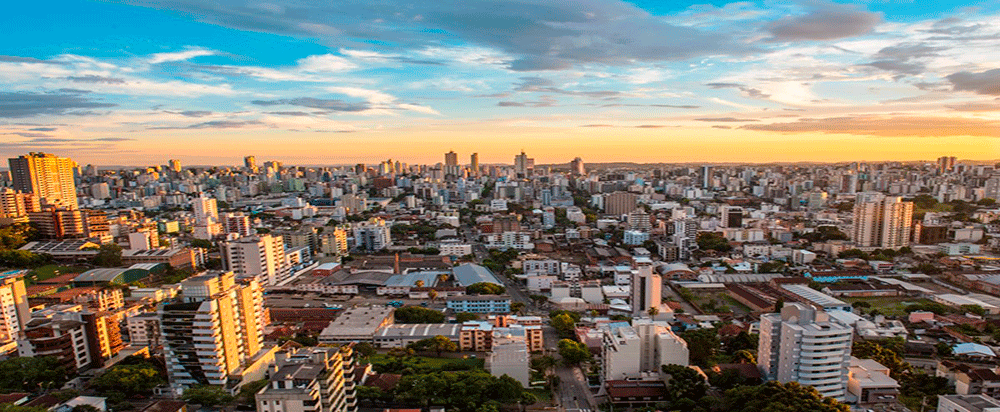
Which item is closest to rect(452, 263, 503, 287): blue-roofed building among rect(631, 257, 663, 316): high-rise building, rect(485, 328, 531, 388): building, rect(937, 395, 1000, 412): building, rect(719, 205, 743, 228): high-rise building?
rect(631, 257, 663, 316): high-rise building

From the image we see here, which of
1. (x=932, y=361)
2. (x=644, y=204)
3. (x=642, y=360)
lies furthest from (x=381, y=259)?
(x=644, y=204)

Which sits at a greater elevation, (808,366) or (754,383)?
(808,366)

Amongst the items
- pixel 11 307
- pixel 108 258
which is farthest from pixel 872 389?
pixel 108 258

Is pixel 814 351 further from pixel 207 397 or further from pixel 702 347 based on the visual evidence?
pixel 207 397

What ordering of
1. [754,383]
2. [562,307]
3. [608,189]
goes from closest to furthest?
[754,383] < [562,307] < [608,189]

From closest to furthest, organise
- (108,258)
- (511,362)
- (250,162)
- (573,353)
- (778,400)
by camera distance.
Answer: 1. (778,400)
2. (511,362)
3. (573,353)
4. (108,258)
5. (250,162)

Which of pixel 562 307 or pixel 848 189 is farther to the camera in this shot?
pixel 848 189

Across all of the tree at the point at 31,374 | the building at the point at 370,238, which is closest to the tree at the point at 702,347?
the tree at the point at 31,374

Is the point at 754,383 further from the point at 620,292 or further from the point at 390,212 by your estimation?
the point at 390,212
